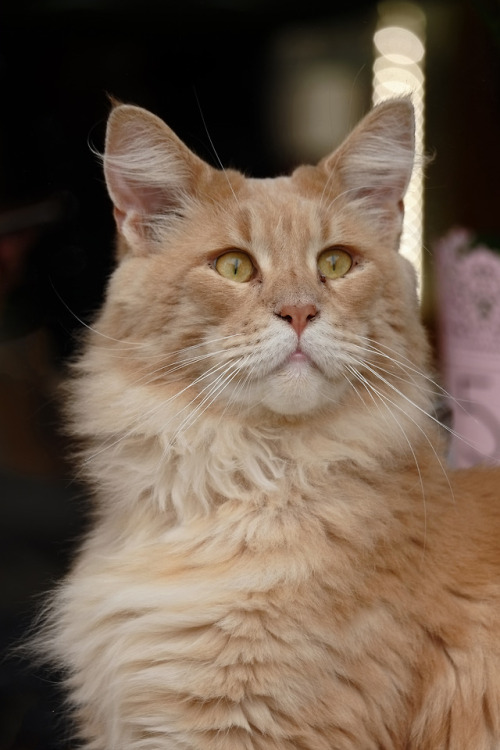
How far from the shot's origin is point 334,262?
157 centimetres

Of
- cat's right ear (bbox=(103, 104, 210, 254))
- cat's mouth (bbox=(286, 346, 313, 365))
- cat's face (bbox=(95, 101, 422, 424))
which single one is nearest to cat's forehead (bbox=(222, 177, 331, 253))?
cat's face (bbox=(95, 101, 422, 424))

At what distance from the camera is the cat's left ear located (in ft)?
5.28

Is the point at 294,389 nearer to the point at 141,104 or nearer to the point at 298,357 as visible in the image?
the point at 298,357

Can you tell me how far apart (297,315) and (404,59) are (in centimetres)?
112

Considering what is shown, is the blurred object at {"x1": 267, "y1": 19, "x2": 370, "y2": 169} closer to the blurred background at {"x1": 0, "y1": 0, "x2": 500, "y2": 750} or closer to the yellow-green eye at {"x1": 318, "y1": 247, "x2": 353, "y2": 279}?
the blurred background at {"x1": 0, "y1": 0, "x2": 500, "y2": 750}

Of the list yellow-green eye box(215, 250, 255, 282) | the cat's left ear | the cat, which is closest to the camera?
the cat

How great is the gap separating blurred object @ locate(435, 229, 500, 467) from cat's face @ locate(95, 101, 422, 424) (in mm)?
537

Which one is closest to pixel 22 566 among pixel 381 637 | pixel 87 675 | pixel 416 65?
pixel 87 675

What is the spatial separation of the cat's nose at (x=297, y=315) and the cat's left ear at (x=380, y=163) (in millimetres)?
378

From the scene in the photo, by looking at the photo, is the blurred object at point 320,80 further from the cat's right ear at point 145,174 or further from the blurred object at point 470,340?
the cat's right ear at point 145,174

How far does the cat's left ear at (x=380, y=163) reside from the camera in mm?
1610

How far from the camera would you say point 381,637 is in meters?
1.38

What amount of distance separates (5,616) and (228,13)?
161 centimetres

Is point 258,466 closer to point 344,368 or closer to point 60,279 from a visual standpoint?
point 344,368
